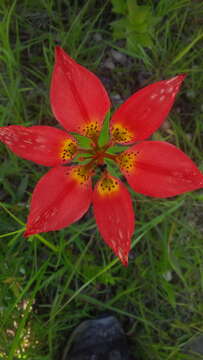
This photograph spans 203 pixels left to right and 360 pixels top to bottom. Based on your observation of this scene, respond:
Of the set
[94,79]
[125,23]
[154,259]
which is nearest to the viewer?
[94,79]

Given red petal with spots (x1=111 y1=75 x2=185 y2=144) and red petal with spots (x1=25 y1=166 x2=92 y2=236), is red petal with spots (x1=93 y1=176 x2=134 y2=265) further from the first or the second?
red petal with spots (x1=111 y1=75 x2=185 y2=144)

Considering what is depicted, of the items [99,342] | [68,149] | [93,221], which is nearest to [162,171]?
[68,149]

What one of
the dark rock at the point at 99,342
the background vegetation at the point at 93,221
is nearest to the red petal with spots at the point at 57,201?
the background vegetation at the point at 93,221

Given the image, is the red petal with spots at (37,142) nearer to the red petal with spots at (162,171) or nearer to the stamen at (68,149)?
the stamen at (68,149)

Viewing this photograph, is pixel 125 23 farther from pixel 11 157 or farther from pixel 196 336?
pixel 196 336

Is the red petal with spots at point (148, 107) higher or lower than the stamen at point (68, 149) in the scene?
higher

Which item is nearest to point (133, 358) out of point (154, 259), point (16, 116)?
point (154, 259)
